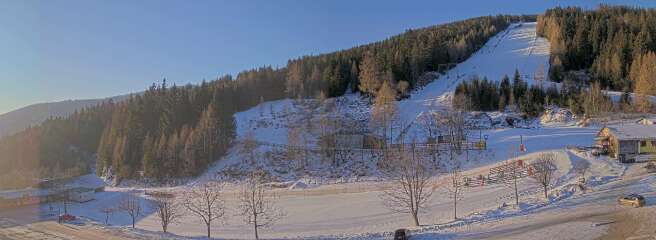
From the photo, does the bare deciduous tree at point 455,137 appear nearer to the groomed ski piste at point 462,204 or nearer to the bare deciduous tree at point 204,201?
the groomed ski piste at point 462,204

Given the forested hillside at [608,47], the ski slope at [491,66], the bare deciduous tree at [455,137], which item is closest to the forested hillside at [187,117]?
the ski slope at [491,66]

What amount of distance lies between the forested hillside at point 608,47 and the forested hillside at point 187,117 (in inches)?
940

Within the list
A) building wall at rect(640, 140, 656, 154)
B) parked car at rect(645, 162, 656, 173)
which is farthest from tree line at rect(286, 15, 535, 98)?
parked car at rect(645, 162, 656, 173)

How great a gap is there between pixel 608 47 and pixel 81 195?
349 ft

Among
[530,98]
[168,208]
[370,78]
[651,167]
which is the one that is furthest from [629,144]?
[370,78]

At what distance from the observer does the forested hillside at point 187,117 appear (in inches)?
2985

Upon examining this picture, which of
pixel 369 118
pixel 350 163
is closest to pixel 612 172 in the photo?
pixel 350 163

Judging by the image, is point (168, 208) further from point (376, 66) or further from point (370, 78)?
point (376, 66)

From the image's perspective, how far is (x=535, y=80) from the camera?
9256 cm

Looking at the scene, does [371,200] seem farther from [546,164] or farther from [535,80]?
[535,80]

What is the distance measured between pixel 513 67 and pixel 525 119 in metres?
35.4

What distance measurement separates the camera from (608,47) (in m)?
102

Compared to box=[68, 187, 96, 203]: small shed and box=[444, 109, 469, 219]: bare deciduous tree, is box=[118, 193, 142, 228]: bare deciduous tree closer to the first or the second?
box=[68, 187, 96, 203]: small shed

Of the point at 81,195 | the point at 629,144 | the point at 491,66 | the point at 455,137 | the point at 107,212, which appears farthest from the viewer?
the point at 491,66
